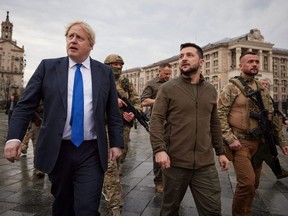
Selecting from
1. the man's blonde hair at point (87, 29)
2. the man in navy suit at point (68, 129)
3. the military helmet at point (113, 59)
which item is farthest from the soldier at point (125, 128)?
the man's blonde hair at point (87, 29)

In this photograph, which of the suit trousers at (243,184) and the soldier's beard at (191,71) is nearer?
the soldier's beard at (191,71)

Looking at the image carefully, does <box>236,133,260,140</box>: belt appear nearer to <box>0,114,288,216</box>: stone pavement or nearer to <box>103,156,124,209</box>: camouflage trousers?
<box>0,114,288,216</box>: stone pavement

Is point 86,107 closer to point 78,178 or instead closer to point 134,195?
point 78,178

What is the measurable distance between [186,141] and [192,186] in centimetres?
46

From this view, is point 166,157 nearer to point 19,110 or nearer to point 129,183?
point 19,110

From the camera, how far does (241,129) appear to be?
3.71m

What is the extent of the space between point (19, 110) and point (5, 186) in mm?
3405

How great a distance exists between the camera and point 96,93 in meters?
2.46

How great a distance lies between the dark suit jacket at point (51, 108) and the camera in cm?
228

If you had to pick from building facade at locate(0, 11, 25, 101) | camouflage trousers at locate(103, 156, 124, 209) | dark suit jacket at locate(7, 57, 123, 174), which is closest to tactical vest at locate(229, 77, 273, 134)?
camouflage trousers at locate(103, 156, 124, 209)

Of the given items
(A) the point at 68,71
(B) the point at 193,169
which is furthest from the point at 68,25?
(B) the point at 193,169

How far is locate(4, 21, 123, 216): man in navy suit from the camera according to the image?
229cm

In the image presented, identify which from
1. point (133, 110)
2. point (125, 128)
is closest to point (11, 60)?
point (125, 128)

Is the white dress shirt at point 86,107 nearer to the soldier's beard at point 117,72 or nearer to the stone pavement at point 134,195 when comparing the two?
the stone pavement at point 134,195
